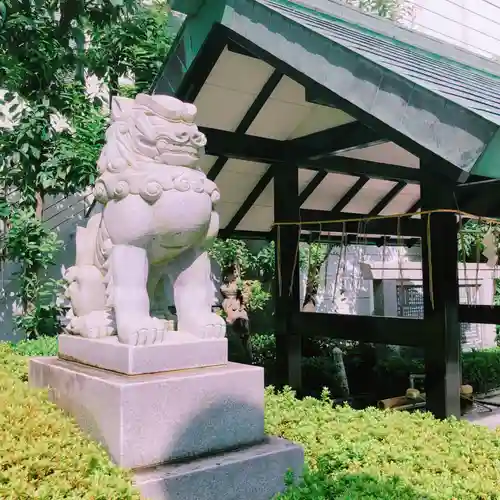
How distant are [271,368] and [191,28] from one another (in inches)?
199

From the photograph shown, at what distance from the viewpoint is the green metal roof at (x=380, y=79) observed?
10.9 feet

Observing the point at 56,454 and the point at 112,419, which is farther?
the point at 112,419

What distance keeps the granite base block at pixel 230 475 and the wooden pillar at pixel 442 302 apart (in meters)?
1.96

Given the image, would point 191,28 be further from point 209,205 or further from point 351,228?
point 351,228

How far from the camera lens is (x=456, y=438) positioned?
3.64 meters

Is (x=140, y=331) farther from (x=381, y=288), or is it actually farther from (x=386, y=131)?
(x=381, y=288)

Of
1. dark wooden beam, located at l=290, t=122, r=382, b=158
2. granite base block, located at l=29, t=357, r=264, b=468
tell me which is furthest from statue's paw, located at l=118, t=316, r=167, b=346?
dark wooden beam, located at l=290, t=122, r=382, b=158

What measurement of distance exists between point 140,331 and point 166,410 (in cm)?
43

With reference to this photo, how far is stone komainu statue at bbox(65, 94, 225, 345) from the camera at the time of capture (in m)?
2.94

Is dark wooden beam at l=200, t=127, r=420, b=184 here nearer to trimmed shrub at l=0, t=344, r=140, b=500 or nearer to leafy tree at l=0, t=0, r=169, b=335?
leafy tree at l=0, t=0, r=169, b=335

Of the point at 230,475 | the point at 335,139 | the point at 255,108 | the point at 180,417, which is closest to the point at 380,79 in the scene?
the point at 335,139

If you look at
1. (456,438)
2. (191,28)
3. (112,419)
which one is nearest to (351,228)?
(191,28)

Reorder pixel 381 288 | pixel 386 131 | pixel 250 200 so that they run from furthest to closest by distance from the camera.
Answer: pixel 381 288, pixel 250 200, pixel 386 131

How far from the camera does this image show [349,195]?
7781mm
